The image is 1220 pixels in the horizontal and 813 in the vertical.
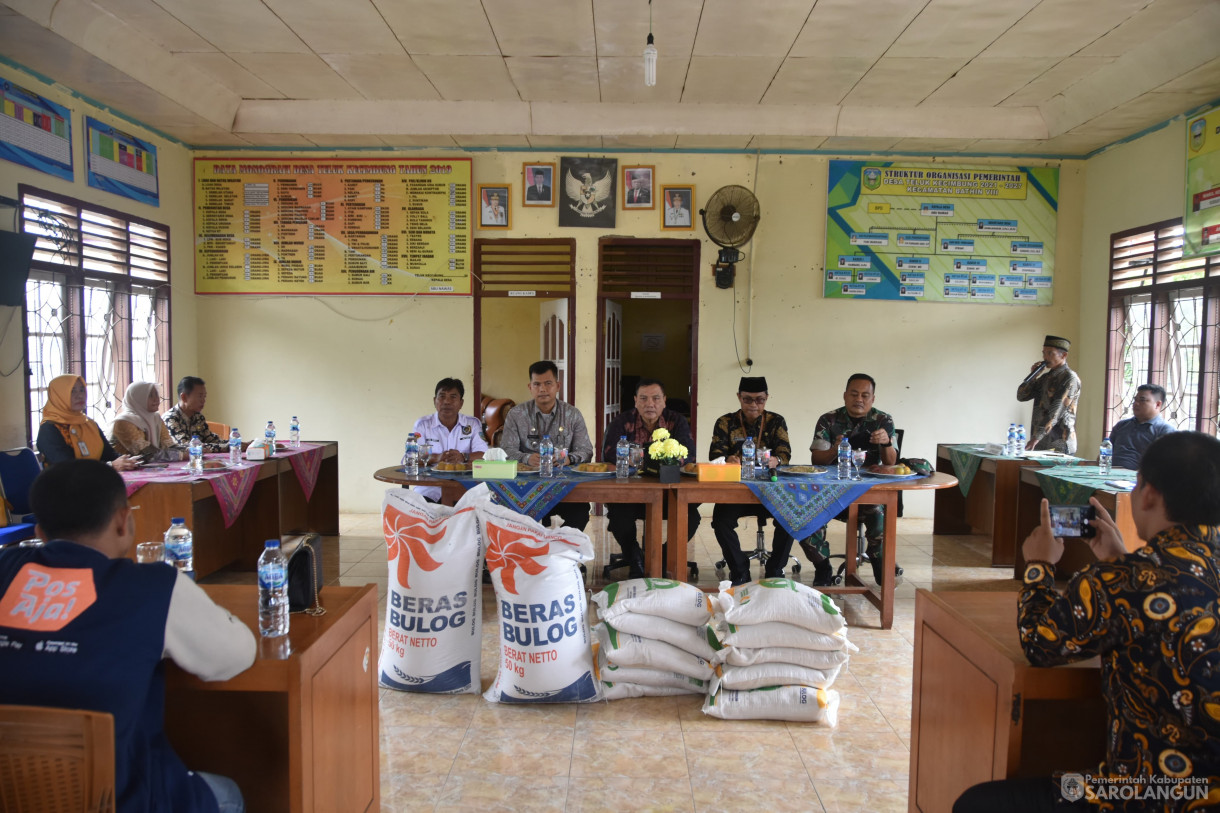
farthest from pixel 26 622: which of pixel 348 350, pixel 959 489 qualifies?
pixel 959 489

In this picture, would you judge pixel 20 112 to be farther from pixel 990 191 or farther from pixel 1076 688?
pixel 990 191

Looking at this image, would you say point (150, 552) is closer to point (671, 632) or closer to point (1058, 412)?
point (671, 632)

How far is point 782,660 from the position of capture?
10.2ft

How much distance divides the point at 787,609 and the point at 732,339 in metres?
4.16

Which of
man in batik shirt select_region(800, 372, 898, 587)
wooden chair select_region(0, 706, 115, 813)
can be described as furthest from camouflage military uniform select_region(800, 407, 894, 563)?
wooden chair select_region(0, 706, 115, 813)

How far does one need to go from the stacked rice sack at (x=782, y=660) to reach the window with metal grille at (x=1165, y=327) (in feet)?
12.8

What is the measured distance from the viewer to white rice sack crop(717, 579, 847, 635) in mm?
3074

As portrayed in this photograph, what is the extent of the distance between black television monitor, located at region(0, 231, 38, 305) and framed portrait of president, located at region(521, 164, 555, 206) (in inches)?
141

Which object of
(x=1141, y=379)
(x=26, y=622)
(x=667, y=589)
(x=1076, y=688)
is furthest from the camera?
(x=1141, y=379)

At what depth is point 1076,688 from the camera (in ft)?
Result: 5.74

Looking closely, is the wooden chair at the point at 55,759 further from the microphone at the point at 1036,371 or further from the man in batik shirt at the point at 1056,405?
the microphone at the point at 1036,371

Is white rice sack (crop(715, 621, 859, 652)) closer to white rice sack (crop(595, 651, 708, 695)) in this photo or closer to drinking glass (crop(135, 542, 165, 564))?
white rice sack (crop(595, 651, 708, 695))

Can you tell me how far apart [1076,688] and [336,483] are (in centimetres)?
556

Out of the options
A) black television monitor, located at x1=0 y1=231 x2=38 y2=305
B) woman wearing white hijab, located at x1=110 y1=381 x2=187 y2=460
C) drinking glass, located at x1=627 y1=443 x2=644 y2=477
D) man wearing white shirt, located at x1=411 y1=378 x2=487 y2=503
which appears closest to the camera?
drinking glass, located at x1=627 y1=443 x2=644 y2=477
